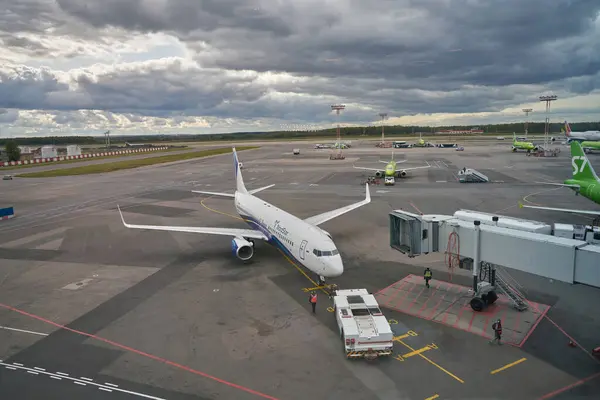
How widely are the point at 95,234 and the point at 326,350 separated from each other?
124 feet

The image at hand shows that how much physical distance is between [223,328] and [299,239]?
897cm

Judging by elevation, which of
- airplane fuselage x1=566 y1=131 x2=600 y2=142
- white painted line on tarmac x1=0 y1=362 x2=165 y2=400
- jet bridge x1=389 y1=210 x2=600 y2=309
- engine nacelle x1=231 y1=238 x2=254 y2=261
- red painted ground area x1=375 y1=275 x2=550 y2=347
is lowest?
white painted line on tarmac x1=0 y1=362 x2=165 y2=400

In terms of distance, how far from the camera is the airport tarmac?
19.8 meters

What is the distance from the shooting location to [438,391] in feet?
62.2

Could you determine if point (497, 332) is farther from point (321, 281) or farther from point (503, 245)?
point (321, 281)

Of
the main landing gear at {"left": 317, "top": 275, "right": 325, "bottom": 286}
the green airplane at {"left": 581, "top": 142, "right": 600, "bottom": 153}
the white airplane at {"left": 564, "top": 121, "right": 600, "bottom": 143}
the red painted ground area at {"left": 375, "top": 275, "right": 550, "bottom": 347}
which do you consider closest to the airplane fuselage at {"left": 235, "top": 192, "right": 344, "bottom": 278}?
the main landing gear at {"left": 317, "top": 275, "right": 325, "bottom": 286}

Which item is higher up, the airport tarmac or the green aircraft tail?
the green aircraft tail

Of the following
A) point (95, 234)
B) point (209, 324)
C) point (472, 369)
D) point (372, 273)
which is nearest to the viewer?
point (472, 369)

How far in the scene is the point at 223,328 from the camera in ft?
84.6

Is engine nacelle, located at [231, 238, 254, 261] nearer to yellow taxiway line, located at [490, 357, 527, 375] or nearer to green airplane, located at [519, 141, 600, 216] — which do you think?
yellow taxiway line, located at [490, 357, 527, 375]

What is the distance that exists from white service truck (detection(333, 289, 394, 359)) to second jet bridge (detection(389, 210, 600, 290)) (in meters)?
6.71

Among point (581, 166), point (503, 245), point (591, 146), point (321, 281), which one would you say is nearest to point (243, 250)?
point (321, 281)

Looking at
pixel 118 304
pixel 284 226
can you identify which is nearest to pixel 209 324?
pixel 118 304

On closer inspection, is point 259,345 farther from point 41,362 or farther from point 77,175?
point 77,175
